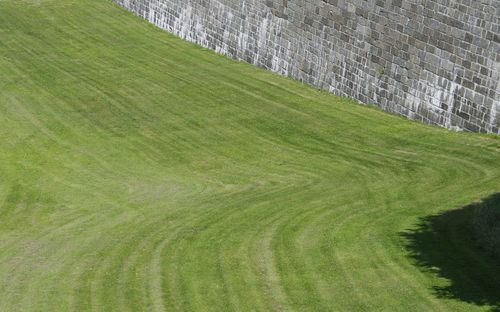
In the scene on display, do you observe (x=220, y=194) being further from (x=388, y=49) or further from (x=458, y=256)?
(x=388, y=49)

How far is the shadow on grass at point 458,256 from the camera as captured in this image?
34.0 feet

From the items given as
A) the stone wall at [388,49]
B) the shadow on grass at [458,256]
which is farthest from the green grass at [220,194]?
the stone wall at [388,49]

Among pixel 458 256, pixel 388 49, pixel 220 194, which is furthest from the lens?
pixel 388 49

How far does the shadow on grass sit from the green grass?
0.04m

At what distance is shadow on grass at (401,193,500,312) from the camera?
34.0 ft

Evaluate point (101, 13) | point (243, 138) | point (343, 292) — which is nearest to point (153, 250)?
point (343, 292)

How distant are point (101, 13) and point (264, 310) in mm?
29004

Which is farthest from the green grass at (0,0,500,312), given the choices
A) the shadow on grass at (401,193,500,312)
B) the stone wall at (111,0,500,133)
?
the stone wall at (111,0,500,133)

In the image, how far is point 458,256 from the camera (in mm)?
11570

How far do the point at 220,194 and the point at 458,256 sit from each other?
5.50m

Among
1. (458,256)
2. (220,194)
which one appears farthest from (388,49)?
(458,256)

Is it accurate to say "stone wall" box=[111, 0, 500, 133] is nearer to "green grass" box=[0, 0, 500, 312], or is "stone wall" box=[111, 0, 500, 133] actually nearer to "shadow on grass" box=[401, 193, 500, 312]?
"green grass" box=[0, 0, 500, 312]

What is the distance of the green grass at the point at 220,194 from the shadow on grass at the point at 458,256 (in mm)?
37

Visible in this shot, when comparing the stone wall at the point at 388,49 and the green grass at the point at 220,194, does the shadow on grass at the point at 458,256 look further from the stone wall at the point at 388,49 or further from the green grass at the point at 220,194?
the stone wall at the point at 388,49
